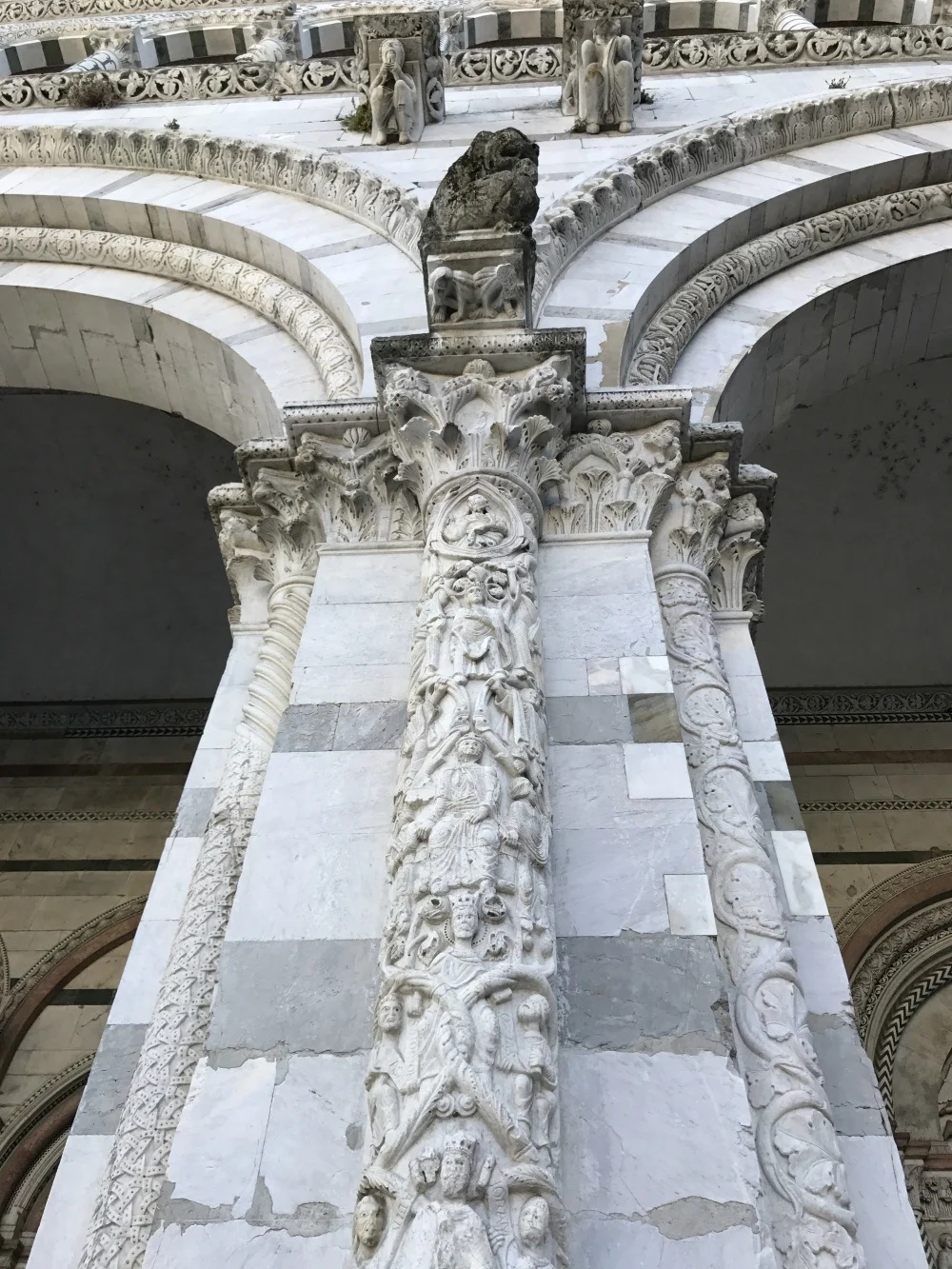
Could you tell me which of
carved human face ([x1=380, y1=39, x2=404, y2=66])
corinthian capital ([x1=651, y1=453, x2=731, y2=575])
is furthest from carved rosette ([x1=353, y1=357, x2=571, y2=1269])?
carved human face ([x1=380, y1=39, x2=404, y2=66])

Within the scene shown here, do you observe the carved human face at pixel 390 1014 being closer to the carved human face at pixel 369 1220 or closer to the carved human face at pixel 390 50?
the carved human face at pixel 369 1220

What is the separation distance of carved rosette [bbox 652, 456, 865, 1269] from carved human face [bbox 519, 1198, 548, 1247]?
559 millimetres

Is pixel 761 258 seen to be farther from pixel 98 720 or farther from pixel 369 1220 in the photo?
pixel 98 720

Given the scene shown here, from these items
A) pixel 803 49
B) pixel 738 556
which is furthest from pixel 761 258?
pixel 803 49

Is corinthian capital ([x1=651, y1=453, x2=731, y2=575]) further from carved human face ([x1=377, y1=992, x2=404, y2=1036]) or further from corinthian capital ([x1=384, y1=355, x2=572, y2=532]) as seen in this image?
carved human face ([x1=377, y1=992, x2=404, y2=1036])

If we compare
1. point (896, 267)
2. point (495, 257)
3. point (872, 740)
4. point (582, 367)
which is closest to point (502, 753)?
point (582, 367)

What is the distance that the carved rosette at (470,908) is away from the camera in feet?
6.20

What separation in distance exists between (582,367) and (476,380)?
1.26ft

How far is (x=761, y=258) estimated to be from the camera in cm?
525

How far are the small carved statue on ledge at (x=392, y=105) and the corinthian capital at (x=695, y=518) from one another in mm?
3296

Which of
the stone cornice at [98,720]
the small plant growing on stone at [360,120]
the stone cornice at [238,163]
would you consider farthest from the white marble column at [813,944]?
the stone cornice at [98,720]

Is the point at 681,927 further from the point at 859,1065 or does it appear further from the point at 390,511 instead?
the point at 390,511

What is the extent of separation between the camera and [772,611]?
922 centimetres

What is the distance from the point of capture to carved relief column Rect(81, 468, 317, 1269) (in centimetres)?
236
